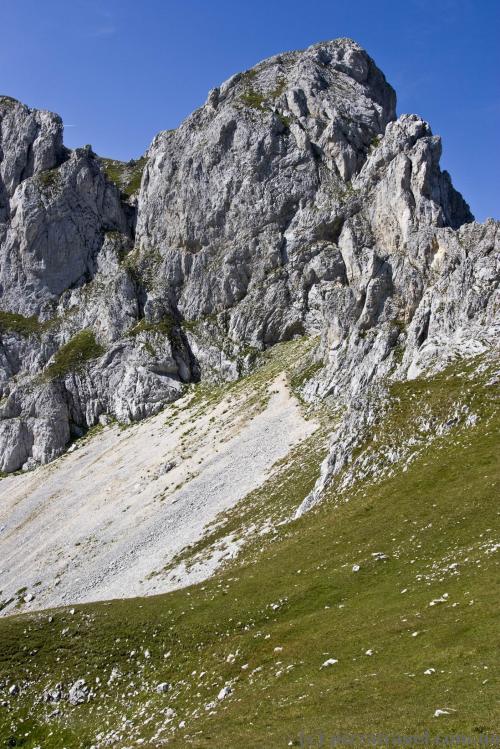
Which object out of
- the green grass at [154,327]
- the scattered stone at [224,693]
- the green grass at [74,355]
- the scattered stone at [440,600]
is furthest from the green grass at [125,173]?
the scattered stone at [440,600]

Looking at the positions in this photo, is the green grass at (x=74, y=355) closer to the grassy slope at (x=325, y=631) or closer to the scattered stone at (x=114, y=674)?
the grassy slope at (x=325, y=631)

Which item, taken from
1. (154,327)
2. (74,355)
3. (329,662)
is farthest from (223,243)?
(329,662)

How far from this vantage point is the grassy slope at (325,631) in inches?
719

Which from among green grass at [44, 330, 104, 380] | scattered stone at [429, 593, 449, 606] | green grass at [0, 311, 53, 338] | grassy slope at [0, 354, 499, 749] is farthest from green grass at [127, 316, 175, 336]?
scattered stone at [429, 593, 449, 606]

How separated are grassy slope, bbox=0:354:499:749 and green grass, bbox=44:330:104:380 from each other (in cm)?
8270

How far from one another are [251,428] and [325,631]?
5181 cm

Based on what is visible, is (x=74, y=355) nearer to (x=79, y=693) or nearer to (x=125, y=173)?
(x=125, y=173)

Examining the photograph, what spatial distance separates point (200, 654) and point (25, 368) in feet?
366

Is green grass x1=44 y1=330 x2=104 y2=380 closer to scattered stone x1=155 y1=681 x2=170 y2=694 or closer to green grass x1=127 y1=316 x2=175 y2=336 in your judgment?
green grass x1=127 y1=316 x2=175 y2=336

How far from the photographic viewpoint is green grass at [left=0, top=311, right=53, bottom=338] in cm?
13225

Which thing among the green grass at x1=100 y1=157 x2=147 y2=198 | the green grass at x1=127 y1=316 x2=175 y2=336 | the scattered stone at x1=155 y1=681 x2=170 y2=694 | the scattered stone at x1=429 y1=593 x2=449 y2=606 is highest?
the green grass at x1=100 y1=157 x2=147 y2=198

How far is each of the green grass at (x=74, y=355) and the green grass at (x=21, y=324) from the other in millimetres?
11423

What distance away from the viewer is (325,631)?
2573 cm

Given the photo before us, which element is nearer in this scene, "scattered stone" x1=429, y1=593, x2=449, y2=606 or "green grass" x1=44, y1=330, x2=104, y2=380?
"scattered stone" x1=429, y1=593, x2=449, y2=606
